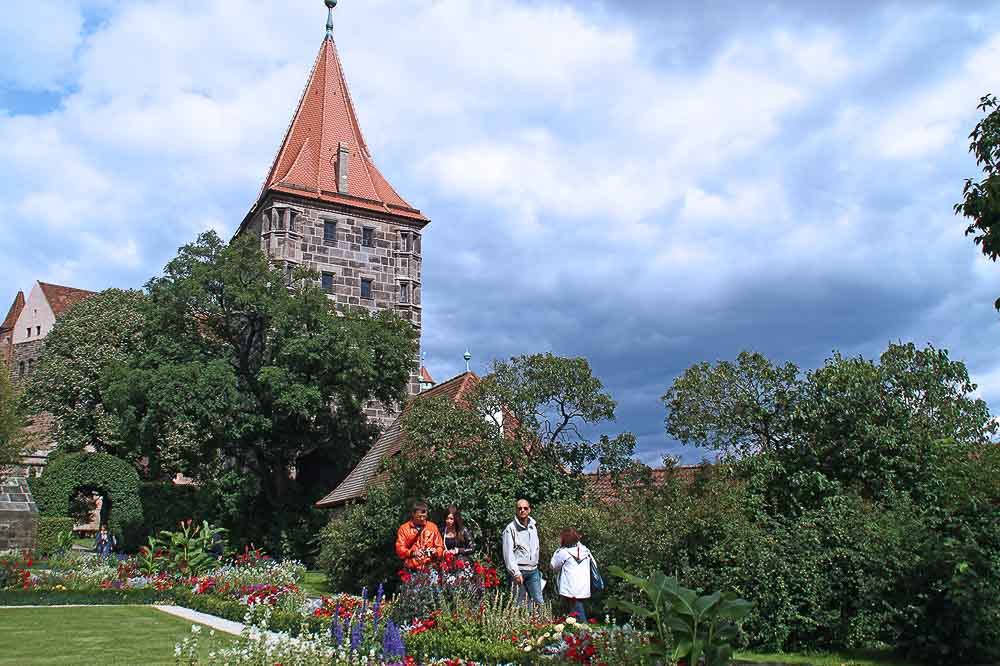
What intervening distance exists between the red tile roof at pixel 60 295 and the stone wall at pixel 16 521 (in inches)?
1268

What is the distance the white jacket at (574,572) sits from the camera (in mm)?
10820

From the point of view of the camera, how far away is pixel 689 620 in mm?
5984

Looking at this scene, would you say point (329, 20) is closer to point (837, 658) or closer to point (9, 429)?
point (9, 429)

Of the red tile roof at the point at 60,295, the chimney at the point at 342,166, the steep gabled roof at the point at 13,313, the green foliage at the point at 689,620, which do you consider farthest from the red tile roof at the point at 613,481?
the steep gabled roof at the point at 13,313

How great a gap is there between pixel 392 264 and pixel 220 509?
1592 cm

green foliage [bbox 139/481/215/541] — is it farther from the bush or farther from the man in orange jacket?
the man in orange jacket

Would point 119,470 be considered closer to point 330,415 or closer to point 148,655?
point 330,415

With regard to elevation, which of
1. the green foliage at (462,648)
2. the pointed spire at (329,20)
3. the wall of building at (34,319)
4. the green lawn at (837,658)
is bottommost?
the green lawn at (837,658)

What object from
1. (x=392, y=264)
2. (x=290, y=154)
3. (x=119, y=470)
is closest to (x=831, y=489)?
(x=119, y=470)

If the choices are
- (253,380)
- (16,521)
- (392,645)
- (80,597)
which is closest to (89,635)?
(80,597)

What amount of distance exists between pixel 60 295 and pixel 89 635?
4720cm

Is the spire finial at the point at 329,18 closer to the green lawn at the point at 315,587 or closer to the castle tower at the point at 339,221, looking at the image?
the castle tower at the point at 339,221

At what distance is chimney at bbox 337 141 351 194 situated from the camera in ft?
145

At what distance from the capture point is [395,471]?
18672 millimetres
